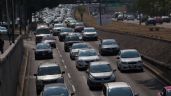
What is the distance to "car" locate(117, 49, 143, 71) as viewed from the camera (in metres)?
38.9

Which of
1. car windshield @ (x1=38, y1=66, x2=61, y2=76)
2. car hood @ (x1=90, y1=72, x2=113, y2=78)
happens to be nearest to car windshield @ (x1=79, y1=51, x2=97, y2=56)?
car windshield @ (x1=38, y1=66, x2=61, y2=76)

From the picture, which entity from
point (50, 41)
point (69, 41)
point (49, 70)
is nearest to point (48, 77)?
point (49, 70)

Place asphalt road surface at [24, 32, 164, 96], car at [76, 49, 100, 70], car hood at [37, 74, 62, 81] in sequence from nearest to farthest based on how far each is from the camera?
asphalt road surface at [24, 32, 164, 96] < car hood at [37, 74, 62, 81] < car at [76, 49, 100, 70]

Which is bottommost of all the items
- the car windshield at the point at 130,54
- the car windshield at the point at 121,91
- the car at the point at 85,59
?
the car at the point at 85,59

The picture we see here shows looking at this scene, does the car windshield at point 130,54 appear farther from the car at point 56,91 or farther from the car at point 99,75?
the car at point 56,91

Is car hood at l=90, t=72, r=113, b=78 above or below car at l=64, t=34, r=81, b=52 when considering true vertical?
above

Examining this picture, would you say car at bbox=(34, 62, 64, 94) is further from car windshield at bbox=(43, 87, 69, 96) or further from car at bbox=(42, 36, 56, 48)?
car at bbox=(42, 36, 56, 48)

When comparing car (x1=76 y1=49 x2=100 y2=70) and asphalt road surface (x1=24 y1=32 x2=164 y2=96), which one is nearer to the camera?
asphalt road surface (x1=24 y1=32 x2=164 y2=96)

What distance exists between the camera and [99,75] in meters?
32.6

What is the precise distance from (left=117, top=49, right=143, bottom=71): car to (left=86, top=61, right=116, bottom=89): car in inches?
206

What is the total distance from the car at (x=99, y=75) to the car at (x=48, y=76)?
1.86 m

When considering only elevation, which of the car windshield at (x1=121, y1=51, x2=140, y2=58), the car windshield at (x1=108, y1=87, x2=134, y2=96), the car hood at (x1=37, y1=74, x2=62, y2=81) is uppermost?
the car windshield at (x1=108, y1=87, x2=134, y2=96)

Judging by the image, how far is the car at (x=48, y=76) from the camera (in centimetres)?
3216

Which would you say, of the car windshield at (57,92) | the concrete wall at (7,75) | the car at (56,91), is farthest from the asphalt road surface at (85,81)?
the car windshield at (57,92)
